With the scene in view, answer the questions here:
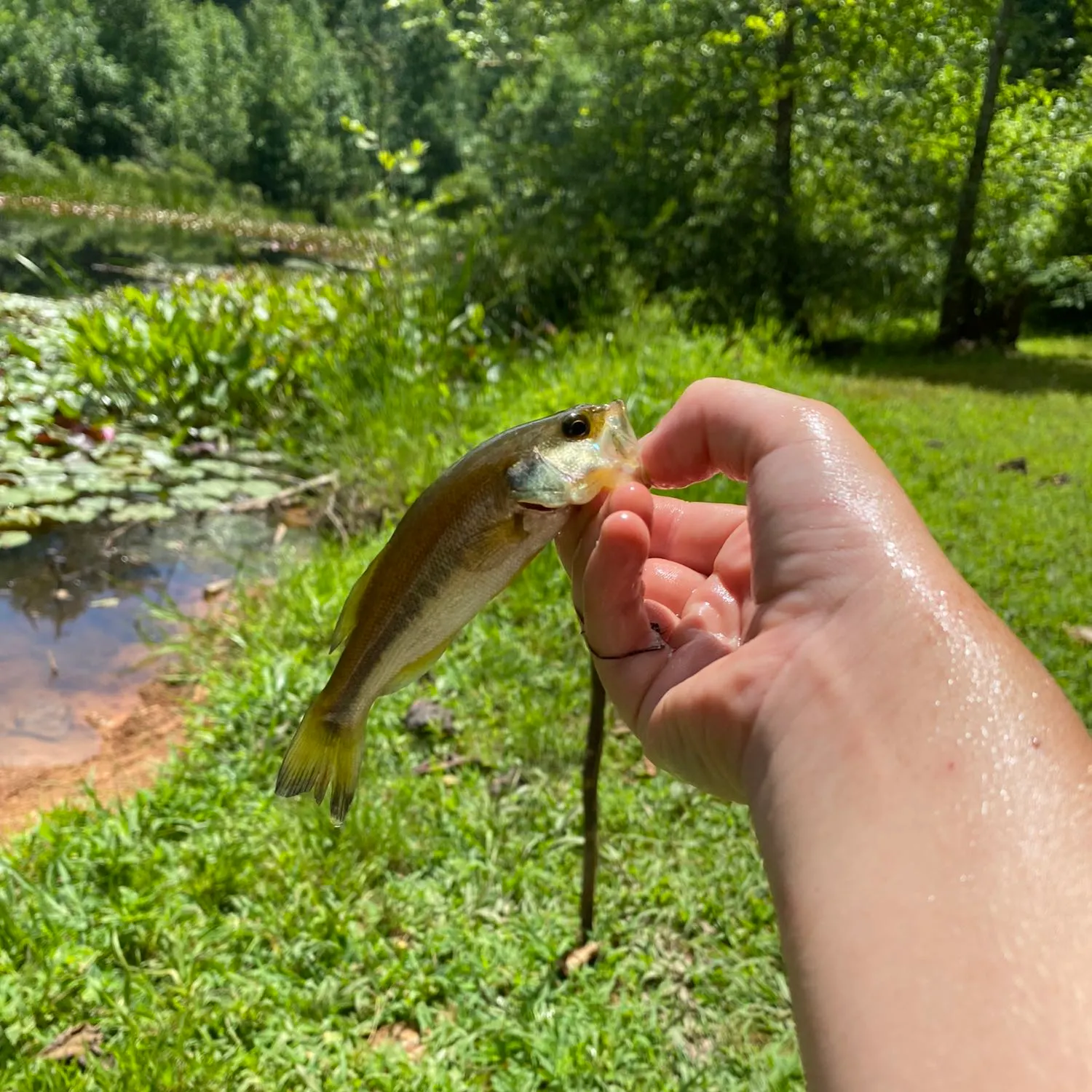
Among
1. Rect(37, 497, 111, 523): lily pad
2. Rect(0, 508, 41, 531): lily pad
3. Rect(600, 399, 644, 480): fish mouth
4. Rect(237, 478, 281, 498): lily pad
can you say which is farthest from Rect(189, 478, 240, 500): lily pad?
Rect(600, 399, 644, 480): fish mouth

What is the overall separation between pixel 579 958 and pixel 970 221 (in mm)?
12805

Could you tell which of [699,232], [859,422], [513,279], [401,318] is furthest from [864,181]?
[401,318]

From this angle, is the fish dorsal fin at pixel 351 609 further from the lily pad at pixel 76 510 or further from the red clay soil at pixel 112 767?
the lily pad at pixel 76 510

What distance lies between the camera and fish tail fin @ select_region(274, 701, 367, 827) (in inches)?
71.8

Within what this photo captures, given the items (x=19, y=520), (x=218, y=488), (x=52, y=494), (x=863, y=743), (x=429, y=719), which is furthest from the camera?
(x=218, y=488)

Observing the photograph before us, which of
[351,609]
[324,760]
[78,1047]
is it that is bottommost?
[78,1047]

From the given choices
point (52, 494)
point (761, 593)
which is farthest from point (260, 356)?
point (761, 593)

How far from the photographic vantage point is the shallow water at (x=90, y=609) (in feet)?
12.8

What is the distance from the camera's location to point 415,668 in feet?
6.07

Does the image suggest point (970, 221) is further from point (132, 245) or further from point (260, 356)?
point (132, 245)

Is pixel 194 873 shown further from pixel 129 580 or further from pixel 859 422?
pixel 859 422

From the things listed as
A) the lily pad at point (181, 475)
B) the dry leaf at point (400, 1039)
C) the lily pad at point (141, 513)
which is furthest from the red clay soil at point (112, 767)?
the lily pad at point (181, 475)

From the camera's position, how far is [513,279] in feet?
30.7

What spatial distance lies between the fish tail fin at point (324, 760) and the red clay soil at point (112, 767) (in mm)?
1749
